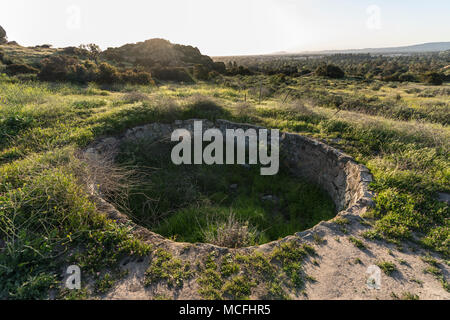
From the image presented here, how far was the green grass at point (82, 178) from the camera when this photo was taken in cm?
287

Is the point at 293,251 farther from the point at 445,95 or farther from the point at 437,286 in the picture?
the point at 445,95

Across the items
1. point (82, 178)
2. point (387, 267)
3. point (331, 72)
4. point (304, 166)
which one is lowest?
point (387, 267)

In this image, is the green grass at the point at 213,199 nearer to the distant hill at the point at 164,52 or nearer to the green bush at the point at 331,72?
the green bush at the point at 331,72

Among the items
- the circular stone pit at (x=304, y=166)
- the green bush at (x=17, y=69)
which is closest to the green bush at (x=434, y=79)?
the circular stone pit at (x=304, y=166)

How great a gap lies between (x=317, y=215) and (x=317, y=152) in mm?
2254

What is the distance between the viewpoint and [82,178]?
4230mm

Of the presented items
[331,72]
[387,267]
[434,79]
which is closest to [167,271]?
[387,267]

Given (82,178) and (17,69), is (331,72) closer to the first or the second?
(82,178)

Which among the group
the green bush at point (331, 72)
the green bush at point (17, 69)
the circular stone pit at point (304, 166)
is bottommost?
the circular stone pit at point (304, 166)

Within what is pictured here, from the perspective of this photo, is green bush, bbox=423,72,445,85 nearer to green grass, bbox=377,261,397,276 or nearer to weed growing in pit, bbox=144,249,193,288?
green grass, bbox=377,261,397,276

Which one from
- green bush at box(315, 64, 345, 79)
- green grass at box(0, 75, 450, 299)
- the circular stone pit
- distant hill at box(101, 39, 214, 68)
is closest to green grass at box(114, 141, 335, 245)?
green grass at box(0, 75, 450, 299)

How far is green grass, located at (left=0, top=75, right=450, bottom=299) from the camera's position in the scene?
287 cm
